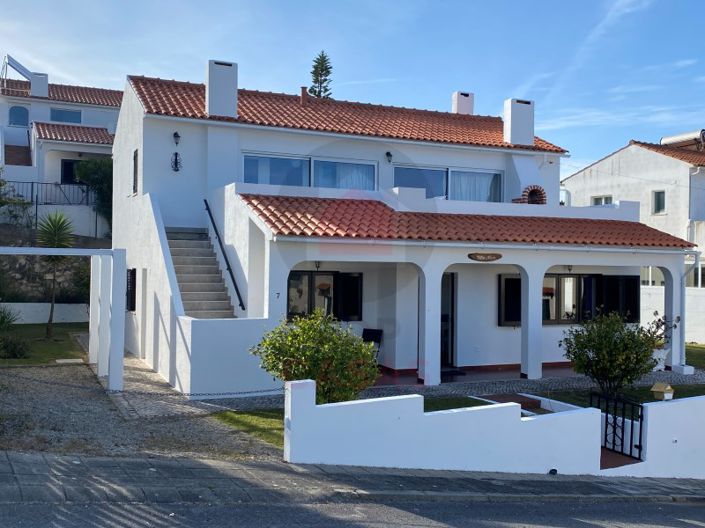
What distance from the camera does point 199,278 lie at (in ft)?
52.4

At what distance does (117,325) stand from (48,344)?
816 cm

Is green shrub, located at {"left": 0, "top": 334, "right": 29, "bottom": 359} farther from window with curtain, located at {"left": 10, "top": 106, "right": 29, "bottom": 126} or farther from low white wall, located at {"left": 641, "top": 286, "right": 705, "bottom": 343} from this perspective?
window with curtain, located at {"left": 10, "top": 106, "right": 29, "bottom": 126}

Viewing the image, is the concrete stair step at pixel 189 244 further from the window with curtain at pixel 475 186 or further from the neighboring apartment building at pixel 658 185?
the neighboring apartment building at pixel 658 185

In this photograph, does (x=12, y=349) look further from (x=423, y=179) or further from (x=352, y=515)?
(x=352, y=515)

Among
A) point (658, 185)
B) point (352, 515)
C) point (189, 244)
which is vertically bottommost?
point (352, 515)

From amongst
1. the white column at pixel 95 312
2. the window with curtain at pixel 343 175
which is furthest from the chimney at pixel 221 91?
the white column at pixel 95 312

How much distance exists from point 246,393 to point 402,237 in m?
4.40

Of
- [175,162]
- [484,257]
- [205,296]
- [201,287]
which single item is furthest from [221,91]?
[484,257]

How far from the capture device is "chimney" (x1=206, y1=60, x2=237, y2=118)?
723 inches

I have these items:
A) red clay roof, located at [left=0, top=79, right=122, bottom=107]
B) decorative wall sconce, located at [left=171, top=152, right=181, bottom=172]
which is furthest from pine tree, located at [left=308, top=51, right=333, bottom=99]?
decorative wall sconce, located at [left=171, top=152, right=181, bottom=172]

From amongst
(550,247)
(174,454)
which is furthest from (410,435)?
(550,247)

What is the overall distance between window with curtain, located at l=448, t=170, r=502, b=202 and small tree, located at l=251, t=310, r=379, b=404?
11.0 m

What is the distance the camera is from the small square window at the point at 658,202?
99.7ft

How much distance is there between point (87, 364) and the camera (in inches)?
677
